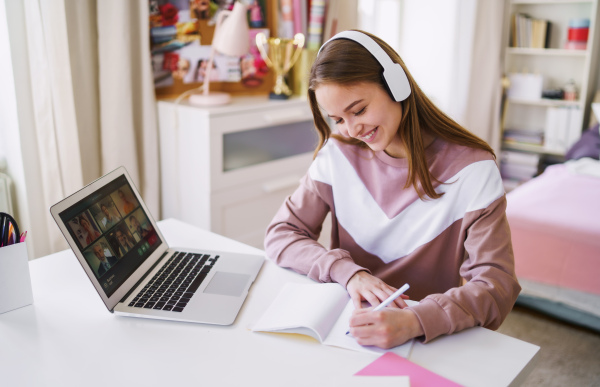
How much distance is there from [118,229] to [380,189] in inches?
23.9

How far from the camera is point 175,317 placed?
1026 mm

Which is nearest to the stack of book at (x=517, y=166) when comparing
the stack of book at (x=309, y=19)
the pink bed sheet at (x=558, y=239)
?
the pink bed sheet at (x=558, y=239)

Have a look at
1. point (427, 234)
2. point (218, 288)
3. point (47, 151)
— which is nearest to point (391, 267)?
point (427, 234)

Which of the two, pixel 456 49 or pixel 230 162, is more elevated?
pixel 456 49

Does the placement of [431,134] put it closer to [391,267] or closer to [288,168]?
[391,267]

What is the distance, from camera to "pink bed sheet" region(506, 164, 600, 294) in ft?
6.99

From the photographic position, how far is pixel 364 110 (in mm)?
1152

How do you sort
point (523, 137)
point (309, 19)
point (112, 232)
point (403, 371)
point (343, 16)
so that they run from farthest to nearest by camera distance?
point (523, 137) → point (343, 16) → point (309, 19) → point (112, 232) → point (403, 371)

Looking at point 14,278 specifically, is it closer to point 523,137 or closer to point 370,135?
point 370,135

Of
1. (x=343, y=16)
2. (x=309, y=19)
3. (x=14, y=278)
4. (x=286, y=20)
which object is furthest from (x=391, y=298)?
(x=343, y=16)

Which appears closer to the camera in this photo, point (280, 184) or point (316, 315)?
point (316, 315)

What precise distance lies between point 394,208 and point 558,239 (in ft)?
3.98

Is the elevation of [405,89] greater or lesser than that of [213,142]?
greater

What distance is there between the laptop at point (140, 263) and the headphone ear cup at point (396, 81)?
495mm
